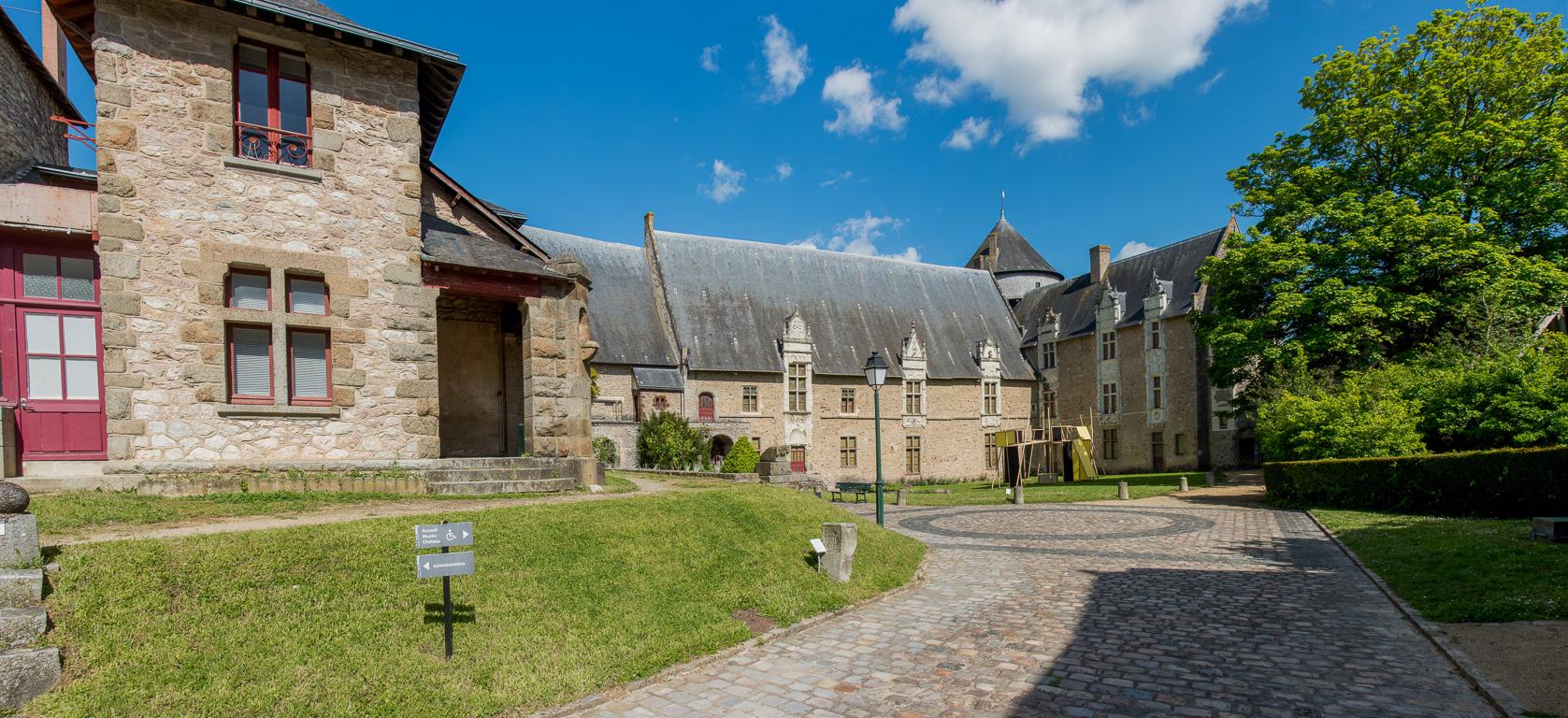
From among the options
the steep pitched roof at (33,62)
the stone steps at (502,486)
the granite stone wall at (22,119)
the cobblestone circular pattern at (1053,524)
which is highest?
the steep pitched roof at (33,62)

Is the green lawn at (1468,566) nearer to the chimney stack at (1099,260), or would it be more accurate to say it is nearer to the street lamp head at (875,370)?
the street lamp head at (875,370)

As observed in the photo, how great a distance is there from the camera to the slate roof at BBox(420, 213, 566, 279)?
11.0m

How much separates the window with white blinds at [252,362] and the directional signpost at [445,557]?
610 centimetres

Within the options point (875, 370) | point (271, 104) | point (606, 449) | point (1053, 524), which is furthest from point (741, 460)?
point (271, 104)

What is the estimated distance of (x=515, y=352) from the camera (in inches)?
544

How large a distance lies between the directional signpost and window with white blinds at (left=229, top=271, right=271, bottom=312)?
6.39 m

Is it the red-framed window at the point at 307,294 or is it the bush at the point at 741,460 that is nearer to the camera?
the red-framed window at the point at 307,294

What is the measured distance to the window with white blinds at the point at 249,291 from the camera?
9.52 meters

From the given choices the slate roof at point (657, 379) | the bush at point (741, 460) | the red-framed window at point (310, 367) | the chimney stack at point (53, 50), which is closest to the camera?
the red-framed window at point (310, 367)

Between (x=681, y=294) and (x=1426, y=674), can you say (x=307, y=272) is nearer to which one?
(x=1426, y=674)

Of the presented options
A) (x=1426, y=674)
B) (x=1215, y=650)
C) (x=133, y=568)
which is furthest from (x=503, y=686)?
(x=1426, y=674)

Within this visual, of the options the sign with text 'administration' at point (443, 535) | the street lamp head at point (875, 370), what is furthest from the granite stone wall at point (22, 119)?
the street lamp head at point (875, 370)

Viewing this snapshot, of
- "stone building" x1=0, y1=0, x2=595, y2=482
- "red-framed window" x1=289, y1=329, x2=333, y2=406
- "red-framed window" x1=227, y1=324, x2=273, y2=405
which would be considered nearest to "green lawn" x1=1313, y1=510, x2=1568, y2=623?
"stone building" x1=0, y1=0, x2=595, y2=482

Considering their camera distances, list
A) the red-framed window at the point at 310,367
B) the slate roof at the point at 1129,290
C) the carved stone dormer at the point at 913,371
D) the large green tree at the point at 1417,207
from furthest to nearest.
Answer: the carved stone dormer at the point at 913,371 < the slate roof at the point at 1129,290 < the large green tree at the point at 1417,207 < the red-framed window at the point at 310,367
